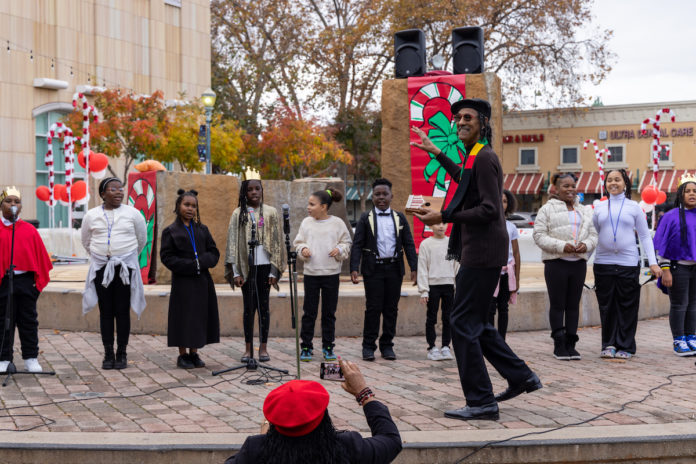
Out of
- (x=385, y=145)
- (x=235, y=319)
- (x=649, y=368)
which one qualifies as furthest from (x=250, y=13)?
(x=649, y=368)

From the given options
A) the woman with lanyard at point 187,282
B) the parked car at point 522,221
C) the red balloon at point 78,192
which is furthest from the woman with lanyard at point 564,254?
the parked car at point 522,221

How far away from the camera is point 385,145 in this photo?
1231 centimetres

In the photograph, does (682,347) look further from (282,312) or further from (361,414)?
(282,312)

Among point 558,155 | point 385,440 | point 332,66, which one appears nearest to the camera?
point 385,440

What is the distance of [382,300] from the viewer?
8508 mm

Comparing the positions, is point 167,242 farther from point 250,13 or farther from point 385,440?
point 250,13

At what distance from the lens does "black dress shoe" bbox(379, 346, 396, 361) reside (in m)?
8.48

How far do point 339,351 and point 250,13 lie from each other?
3382 centimetres

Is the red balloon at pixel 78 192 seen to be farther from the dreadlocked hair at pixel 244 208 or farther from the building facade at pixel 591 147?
the building facade at pixel 591 147

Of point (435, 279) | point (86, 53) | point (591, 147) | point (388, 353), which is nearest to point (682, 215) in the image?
point (435, 279)

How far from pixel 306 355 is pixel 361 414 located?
Answer: 8.45 feet

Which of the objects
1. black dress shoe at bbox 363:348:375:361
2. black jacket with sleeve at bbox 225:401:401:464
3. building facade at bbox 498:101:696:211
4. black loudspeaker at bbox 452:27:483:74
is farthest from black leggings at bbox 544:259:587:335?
building facade at bbox 498:101:696:211

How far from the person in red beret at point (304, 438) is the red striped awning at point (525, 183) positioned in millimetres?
49001

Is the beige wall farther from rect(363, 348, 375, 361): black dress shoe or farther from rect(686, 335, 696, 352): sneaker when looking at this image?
rect(686, 335, 696, 352): sneaker
